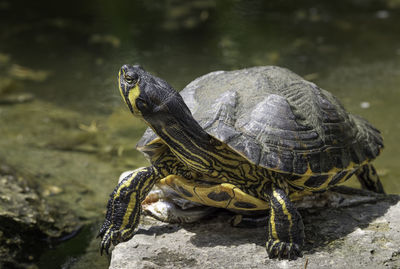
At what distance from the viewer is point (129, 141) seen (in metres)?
6.21

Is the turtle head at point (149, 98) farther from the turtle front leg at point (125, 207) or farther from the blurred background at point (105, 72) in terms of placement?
the blurred background at point (105, 72)

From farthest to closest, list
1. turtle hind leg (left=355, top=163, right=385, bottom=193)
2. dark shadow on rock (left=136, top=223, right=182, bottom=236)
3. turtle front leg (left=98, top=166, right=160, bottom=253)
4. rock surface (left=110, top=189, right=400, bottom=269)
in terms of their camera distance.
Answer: turtle hind leg (left=355, top=163, right=385, bottom=193)
dark shadow on rock (left=136, top=223, right=182, bottom=236)
turtle front leg (left=98, top=166, right=160, bottom=253)
rock surface (left=110, top=189, right=400, bottom=269)

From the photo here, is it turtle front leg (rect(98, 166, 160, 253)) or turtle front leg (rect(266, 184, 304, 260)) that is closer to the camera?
turtle front leg (rect(266, 184, 304, 260))

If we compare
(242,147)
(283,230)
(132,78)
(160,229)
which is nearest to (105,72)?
(160,229)

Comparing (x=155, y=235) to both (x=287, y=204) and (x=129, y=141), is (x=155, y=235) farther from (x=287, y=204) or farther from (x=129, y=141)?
(x=129, y=141)

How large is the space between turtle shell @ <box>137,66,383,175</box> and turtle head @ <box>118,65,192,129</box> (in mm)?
294

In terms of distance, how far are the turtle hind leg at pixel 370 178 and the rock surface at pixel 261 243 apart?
0.46m

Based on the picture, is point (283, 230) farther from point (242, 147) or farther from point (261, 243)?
point (242, 147)

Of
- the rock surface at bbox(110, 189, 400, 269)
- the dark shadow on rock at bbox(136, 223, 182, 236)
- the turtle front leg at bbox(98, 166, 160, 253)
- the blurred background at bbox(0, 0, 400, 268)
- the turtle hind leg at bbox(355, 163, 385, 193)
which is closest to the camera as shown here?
the rock surface at bbox(110, 189, 400, 269)

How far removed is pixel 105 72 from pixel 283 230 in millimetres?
5410

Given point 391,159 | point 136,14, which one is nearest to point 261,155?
point 391,159

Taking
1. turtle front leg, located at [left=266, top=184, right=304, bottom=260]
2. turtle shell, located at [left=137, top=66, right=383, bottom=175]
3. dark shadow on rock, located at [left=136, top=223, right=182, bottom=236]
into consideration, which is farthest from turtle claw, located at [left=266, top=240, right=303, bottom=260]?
dark shadow on rock, located at [left=136, top=223, right=182, bottom=236]

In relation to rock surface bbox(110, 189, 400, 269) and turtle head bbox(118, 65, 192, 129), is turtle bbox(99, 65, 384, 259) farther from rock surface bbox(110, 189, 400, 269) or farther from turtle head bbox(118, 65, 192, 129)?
rock surface bbox(110, 189, 400, 269)

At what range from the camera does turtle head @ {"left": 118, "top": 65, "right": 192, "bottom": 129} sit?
310 centimetres
